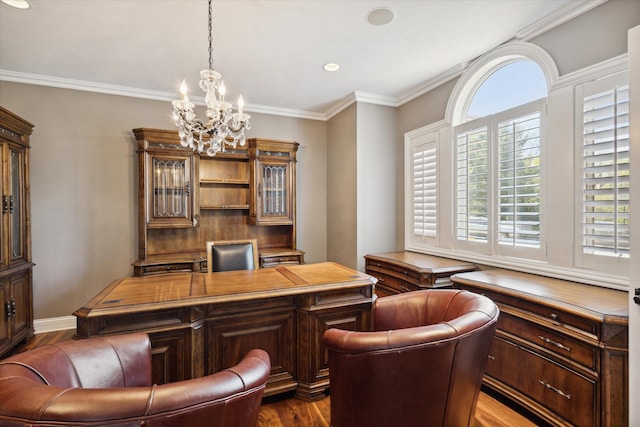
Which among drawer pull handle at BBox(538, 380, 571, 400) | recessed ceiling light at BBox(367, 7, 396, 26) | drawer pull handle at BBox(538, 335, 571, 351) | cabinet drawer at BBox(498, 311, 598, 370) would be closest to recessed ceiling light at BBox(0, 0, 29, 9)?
recessed ceiling light at BBox(367, 7, 396, 26)

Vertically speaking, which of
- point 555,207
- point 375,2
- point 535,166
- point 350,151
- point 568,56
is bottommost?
point 555,207

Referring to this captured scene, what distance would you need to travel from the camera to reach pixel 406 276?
3037 mm

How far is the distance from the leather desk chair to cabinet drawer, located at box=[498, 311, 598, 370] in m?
2.16

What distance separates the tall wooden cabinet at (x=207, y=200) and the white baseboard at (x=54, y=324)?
3.72 feet

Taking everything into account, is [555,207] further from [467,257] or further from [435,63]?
[435,63]

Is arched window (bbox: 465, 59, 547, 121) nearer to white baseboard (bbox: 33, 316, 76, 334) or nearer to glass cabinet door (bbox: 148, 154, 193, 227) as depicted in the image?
glass cabinet door (bbox: 148, 154, 193, 227)

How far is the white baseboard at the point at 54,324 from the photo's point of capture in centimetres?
347

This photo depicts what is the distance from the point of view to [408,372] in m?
1.22

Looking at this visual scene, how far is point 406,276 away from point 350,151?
6.08ft

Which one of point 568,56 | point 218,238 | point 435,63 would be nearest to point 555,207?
point 568,56

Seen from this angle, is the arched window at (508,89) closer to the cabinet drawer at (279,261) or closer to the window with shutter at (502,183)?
the window with shutter at (502,183)

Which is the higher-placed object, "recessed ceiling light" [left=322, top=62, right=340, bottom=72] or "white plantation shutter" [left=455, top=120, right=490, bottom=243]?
"recessed ceiling light" [left=322, top=62, right=340, bottom=72]

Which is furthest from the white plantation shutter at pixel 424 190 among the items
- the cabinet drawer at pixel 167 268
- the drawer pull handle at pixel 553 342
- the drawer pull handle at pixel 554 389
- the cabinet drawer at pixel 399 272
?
the cabinet drawer at pixel 167 268

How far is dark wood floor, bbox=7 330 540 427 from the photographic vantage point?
1.94 meters
